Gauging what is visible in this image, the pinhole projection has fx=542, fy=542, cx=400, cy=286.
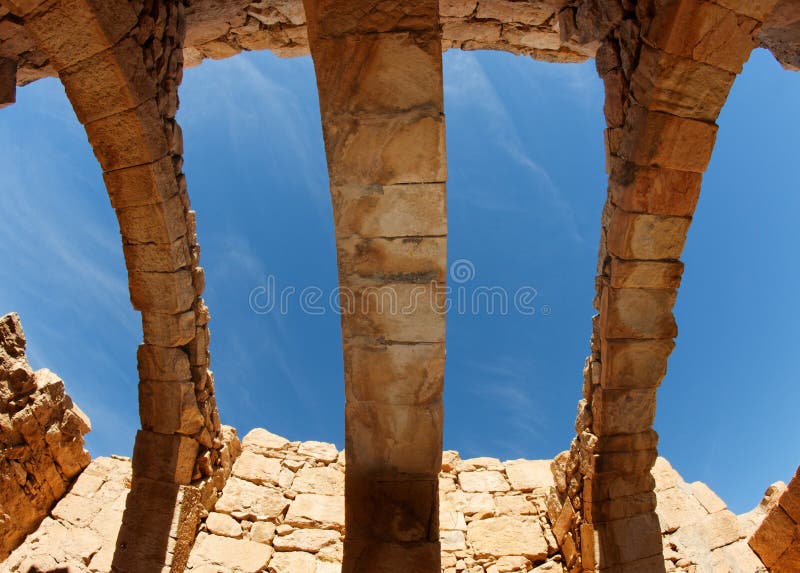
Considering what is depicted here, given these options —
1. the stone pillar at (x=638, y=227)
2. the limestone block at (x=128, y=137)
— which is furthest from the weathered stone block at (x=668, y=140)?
the limestone block at (x=128, y=137)

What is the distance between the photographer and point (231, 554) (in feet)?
19.0

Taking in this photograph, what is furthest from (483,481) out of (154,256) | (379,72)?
(379,72)

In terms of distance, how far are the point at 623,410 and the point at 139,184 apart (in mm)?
4489

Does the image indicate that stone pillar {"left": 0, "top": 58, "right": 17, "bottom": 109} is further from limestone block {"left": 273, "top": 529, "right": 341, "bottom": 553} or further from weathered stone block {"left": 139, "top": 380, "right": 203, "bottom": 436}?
limestone block {"left": 273, "top": 529, "right": 341, "bottom": 553}

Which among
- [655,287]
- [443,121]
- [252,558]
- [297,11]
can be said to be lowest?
[252,558]

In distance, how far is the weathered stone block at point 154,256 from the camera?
466 centimetres

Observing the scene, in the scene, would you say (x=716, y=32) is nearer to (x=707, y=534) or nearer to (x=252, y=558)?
(x=707, y=534)

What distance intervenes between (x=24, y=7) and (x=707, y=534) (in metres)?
7.63

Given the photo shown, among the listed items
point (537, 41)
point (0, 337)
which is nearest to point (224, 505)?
point (0, 337)

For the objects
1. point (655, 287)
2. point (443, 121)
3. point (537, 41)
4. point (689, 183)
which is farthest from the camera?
point (537, 41)

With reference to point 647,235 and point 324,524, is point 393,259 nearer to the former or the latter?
point 647,235

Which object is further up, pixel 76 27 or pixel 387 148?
pixel 76 27

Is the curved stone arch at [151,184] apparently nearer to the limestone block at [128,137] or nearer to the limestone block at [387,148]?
the limestone block at [128,137]

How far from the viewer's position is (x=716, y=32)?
3.46 metres
